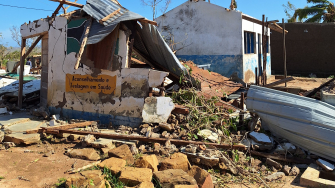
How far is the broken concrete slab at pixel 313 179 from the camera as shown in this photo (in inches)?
165

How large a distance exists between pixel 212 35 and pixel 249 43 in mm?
2436

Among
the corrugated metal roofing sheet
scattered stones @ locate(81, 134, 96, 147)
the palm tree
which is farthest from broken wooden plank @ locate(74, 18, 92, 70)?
the palm tree

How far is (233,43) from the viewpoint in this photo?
45.9 ft

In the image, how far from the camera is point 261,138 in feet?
17.9

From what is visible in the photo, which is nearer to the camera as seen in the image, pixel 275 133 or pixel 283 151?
pixel 283 151

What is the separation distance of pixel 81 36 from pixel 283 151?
5241 millimetres

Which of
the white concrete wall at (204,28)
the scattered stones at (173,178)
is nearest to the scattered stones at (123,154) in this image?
the scattered stones at (173,178)

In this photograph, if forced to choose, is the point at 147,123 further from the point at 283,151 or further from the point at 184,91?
the point at 283,151

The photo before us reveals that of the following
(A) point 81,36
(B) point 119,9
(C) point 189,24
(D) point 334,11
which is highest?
(D) point 334,11

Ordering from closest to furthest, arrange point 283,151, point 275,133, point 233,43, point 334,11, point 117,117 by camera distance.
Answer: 1. point 283,151
2. point 275,133
3. point 117,117
4. point 233,43
5. point 334,11

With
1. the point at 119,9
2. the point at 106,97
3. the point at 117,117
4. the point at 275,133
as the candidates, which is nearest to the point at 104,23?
the point at 119,9

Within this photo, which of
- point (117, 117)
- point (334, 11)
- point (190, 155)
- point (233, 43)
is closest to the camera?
point (190, 155)

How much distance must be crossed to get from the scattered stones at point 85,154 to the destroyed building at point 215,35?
390 inches

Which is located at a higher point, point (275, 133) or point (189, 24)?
point (189, 24)
